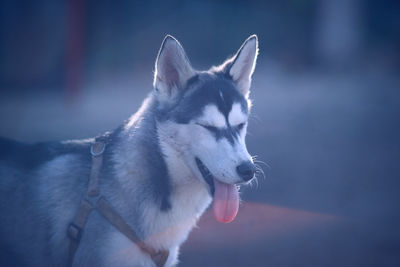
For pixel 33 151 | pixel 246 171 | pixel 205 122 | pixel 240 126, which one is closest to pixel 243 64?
pixel 240 126

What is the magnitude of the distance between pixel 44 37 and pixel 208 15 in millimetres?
5969

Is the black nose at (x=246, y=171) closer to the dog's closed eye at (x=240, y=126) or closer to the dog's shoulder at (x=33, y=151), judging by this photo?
the dog's closed eye at (x=240, y=126)

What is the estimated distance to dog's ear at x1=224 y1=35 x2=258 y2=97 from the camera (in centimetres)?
281

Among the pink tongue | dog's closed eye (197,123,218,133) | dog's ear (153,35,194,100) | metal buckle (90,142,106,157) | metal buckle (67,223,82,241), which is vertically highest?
dog's ear (153,35,194,100)

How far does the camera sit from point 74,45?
345 inches

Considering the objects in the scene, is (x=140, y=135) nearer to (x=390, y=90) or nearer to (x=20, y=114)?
(x=20, y=114)

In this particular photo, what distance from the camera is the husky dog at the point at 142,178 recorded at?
2.35 metres

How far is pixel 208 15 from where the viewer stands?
539 inches

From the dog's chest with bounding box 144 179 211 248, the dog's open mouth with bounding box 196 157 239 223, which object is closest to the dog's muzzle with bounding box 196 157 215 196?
the dog's open mouth with bounding box 196 157 239 223

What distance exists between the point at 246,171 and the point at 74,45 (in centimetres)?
758

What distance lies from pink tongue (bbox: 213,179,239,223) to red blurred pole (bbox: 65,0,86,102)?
733cm

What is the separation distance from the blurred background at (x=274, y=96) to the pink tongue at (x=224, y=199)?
1.07 m

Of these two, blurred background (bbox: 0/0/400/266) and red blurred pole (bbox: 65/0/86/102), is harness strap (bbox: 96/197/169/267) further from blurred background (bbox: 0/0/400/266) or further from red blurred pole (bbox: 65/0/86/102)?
red blurred pole (bbox: 65/0/86/102)

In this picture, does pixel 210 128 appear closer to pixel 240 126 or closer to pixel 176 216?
pixel 240 126
